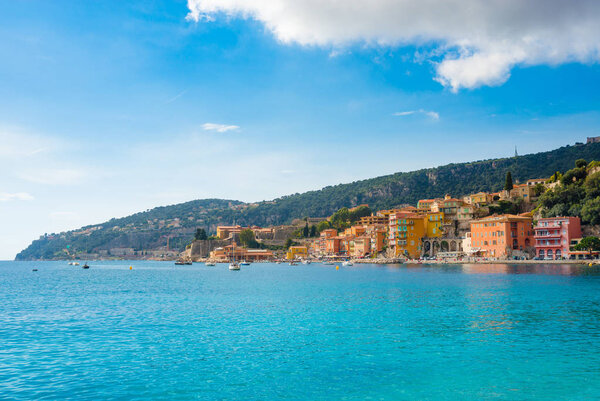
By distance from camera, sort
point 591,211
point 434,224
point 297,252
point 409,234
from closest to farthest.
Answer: point 591,211, point 409,234, point 434,224, point 297,252

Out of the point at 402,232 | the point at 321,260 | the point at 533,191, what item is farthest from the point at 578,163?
the point at 321,260

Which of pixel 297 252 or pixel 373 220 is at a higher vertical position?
pixel 373 220

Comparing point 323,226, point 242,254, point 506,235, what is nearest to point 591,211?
point 506,235

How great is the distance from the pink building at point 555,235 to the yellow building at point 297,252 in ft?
222

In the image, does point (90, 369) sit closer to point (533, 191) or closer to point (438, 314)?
point (438, 314)

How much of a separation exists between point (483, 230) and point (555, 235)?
1197 centimetres

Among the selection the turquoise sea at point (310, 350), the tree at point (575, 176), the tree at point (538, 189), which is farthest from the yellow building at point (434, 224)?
the turquoise sea at point (310, 350)

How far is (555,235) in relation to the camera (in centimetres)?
7038

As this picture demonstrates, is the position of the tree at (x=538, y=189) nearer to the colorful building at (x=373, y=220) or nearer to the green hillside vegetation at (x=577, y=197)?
the green hillside vegetation at (x=577, y=197)

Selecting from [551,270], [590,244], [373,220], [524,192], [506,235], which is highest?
[524,192]

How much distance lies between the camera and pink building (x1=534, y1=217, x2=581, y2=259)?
226 ft

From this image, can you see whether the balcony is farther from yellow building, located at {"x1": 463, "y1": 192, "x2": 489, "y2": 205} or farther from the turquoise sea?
the turquoise sea

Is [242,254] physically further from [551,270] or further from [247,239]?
[551,270]

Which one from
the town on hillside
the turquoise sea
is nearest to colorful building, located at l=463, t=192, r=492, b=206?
the town on hillside
